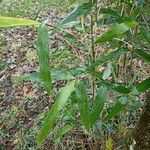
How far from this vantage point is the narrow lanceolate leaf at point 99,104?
1657 millimetres

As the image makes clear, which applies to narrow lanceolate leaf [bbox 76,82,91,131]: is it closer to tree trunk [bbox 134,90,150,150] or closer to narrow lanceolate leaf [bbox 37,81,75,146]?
narrow lanceolate leaf [bbox 37,81,75,146]

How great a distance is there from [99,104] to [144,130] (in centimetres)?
31

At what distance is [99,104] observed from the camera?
1687mm

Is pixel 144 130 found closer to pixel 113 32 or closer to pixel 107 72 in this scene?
pixel 107 72

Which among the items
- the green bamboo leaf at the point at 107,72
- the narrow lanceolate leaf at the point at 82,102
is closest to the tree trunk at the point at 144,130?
the green bamboo leaf at the point at 107,72

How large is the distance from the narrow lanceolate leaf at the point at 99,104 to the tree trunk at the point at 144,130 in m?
0.21

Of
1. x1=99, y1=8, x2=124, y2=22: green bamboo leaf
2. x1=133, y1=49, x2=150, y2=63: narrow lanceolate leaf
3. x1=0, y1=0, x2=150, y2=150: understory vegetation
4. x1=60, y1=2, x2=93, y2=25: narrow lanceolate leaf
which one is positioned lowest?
x1=0, y1=0, x2=150, y2=150: understory vegetation

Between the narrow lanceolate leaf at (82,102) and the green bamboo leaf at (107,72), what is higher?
the narrow lanceolate leaf at (82,102)

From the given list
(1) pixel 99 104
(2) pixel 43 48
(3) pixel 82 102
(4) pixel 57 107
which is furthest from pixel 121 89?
(2) pixel 43 48

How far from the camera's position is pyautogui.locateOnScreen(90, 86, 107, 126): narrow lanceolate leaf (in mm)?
1657

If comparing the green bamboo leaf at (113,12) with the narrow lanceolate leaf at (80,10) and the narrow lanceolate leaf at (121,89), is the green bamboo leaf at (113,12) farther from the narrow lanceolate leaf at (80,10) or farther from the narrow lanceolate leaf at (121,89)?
the narrow lanceolate leaf at (121,89)

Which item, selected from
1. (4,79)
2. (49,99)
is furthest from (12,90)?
(49,99)

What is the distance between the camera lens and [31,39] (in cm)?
496

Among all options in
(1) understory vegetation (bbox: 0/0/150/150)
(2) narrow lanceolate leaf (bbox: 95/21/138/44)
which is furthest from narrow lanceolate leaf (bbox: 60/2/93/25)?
(2) narrow lanceolate leaf (bbox: 95/21/138/44)
